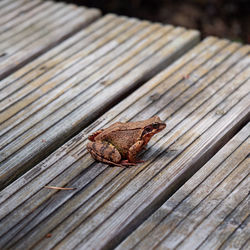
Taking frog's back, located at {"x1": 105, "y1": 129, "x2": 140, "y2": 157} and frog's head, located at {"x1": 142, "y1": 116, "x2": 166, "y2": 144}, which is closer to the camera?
frog's head, located at {"x1": 142, "y1": 116, "x2": 166, "y2": 144}

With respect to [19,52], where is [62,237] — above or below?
below

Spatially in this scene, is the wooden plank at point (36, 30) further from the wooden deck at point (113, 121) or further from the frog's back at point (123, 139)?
the frog's back at point (123, 139)

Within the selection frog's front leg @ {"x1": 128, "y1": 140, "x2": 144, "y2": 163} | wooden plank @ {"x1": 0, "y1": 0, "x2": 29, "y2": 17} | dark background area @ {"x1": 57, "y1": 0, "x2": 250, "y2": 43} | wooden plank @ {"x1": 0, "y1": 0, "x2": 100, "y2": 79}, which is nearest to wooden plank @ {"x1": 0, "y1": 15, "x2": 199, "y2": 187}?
wooden plank @ {"x1": 0, "y1": 0, "x2": 100, "y2": 79}

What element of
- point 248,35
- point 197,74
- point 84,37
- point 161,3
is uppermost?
point 84,37

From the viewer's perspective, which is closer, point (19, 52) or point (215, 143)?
point (215, 143)

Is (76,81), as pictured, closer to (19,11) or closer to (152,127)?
(152,127)

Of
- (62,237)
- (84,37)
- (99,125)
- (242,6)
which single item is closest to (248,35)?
(242,6)

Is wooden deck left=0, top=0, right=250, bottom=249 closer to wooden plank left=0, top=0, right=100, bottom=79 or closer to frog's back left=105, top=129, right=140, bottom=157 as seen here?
wooden plank left=0, top=0, right=100, bottom=79

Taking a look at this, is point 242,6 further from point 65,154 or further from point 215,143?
point 65,154
